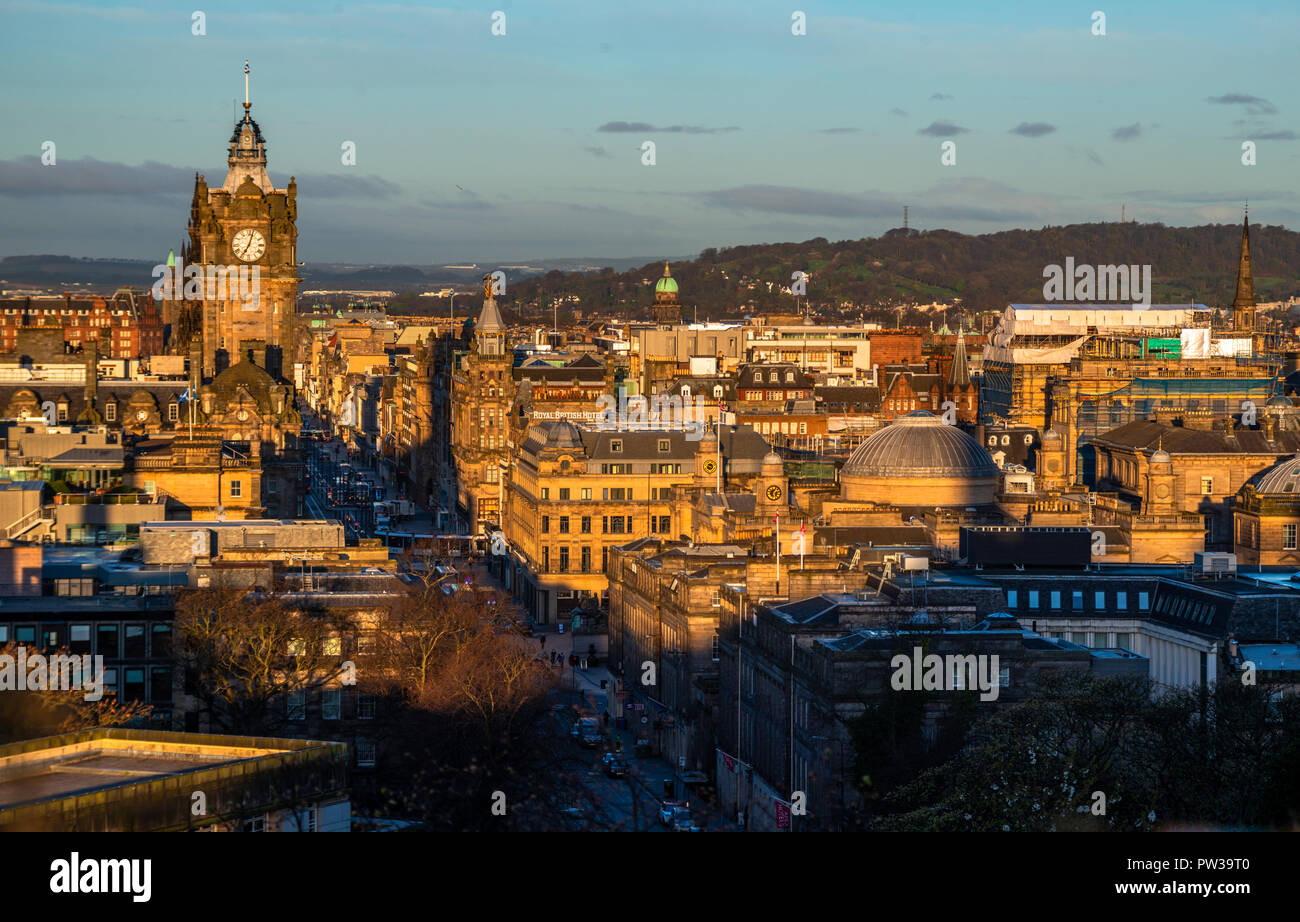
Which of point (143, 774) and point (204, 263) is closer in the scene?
point (143, 774)

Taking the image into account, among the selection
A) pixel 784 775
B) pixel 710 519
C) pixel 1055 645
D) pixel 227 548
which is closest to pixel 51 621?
pixel 227 548

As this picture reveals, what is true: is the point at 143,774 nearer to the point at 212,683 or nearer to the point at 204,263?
the point at 212,683

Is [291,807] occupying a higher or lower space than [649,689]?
higher

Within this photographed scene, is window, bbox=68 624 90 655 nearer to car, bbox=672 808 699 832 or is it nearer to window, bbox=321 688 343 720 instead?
window, bbox=321 688 343 720

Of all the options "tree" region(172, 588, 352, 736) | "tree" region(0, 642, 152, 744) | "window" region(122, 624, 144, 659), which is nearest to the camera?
"tree" region(0, 642, 152, 744)

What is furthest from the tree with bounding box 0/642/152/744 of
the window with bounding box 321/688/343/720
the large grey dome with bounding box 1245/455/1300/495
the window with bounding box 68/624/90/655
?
the large grey dome with bounding box 1245/455/1300/495

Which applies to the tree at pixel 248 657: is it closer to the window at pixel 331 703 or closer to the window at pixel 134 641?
the window at pixel 331 703

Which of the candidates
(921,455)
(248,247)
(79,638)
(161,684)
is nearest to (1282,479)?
(921,455)
